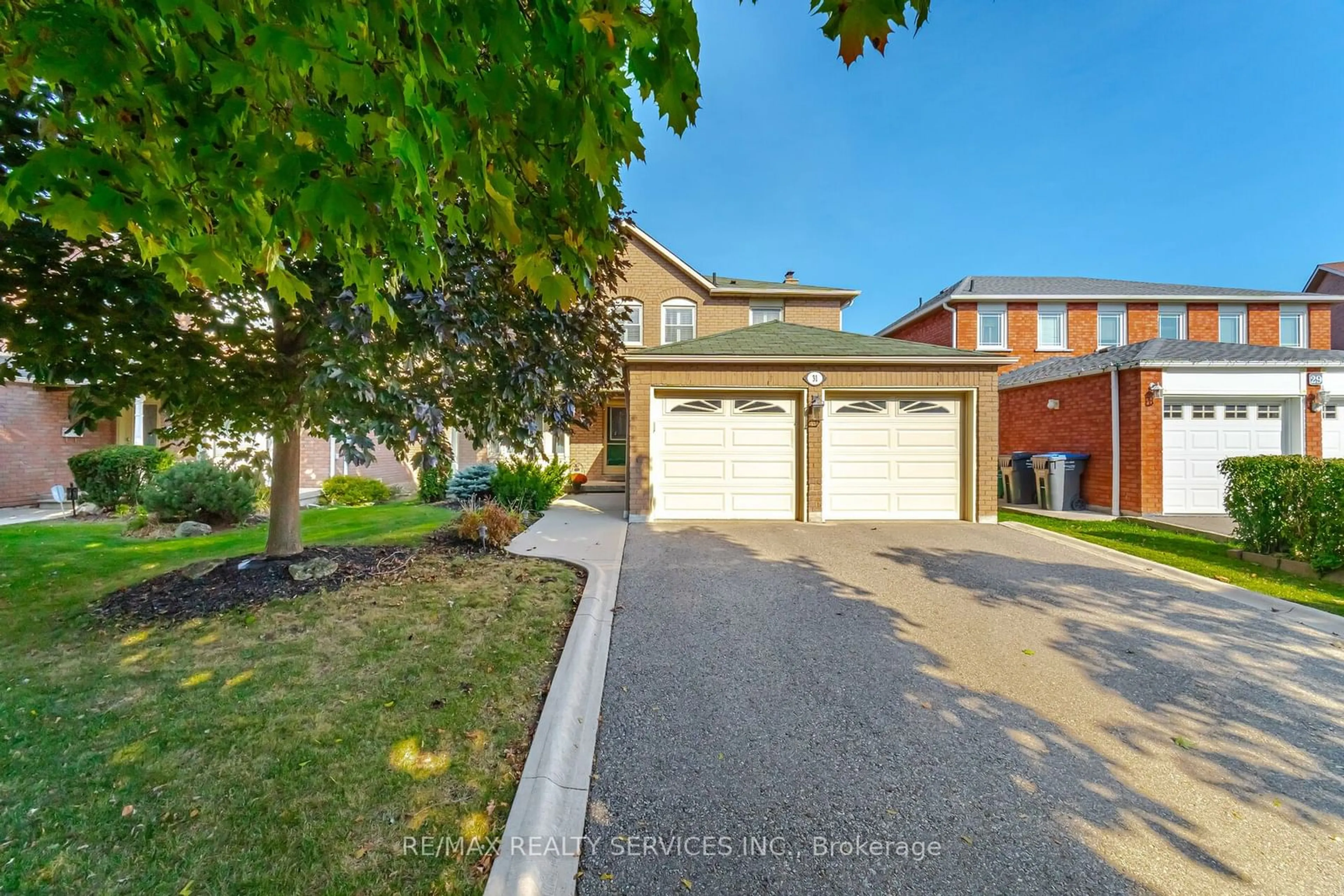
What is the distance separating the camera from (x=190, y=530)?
830 cm

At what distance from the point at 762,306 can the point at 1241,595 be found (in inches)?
498

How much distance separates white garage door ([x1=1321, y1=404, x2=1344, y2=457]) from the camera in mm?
10164

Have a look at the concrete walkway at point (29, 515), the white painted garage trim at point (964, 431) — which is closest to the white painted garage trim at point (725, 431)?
the white painted garage trim at point (964, 431)

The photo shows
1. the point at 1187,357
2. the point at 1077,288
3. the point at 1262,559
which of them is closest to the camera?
the point at 1262,559

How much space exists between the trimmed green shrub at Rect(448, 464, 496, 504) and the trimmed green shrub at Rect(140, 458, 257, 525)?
3539 millimetres

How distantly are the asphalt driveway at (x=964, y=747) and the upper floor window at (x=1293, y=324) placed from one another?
21167mm

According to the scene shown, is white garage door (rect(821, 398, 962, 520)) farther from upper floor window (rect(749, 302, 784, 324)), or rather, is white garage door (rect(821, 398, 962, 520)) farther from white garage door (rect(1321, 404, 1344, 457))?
white garage door (rect(1321, 404, 1344, 457))

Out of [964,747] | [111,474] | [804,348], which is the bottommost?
[964,747]

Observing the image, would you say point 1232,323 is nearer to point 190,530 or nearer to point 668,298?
point 668,298

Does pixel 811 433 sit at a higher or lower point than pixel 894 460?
higher

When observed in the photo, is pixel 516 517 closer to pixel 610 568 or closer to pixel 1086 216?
pixel 610 568

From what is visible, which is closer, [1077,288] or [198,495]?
[198,495]

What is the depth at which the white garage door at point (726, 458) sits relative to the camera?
29.3 feet

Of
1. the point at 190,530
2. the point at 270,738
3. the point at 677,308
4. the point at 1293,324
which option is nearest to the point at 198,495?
the point at 190,530
